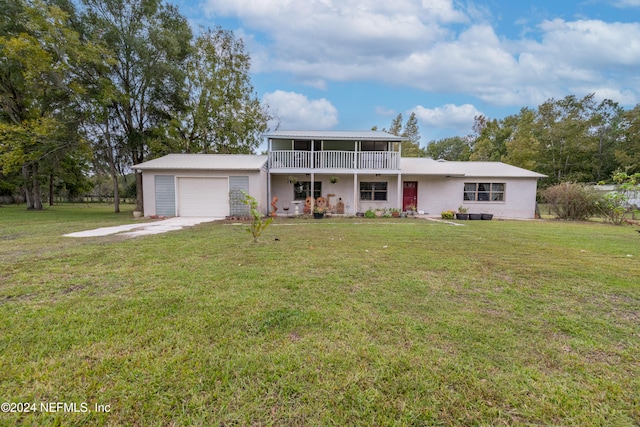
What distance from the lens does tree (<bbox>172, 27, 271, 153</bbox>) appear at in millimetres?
18828

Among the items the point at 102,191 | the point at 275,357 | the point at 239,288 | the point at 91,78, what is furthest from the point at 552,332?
the point at 102,191

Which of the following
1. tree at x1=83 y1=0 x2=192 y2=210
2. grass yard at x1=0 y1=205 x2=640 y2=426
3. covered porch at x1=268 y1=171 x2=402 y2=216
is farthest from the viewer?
A: covered porch at x1=268 y1=171 x2=402 y2=216

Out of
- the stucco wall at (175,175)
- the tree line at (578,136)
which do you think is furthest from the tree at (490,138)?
the stucco wall at (175,175)

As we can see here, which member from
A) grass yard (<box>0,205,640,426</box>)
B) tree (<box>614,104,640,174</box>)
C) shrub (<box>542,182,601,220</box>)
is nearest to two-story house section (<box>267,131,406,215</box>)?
shrub (<box>542,182,601,220</box>)

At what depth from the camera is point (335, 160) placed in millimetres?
14812

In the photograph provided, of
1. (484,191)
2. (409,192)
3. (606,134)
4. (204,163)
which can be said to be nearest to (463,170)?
(484,191)

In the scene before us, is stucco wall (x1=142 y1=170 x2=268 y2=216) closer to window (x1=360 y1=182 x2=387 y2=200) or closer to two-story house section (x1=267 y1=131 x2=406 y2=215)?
two-story house section (x1=267 y1=131 x2=406 y2=215)

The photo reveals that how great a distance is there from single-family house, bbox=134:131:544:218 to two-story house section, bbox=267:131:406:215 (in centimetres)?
5

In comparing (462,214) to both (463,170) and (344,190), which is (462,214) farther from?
(344,190)

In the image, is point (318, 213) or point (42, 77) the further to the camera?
point (42, 77)

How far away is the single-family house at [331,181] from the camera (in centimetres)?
1370

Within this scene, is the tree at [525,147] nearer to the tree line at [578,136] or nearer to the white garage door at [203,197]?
the tree line at [578,136]

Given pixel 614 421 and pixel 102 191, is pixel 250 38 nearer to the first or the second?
pixel 614 421

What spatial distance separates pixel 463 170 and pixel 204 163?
14224 mm
